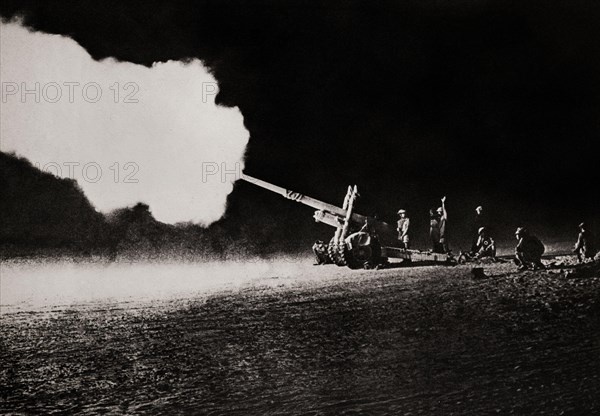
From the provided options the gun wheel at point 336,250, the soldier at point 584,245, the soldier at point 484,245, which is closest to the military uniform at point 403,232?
the gun wheel at point 336,250

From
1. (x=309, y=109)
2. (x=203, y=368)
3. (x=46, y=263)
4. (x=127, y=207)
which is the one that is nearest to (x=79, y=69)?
(x=127, y=207)

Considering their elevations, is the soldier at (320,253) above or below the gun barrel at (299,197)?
below

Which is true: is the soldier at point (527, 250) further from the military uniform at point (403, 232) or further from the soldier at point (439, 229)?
the military uniform at point (403, 232)

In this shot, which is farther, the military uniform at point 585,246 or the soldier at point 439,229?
the military uniform at point 585,246

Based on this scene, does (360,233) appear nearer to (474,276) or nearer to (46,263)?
(474,276)

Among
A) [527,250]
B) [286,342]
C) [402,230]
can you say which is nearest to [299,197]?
[402,230]
